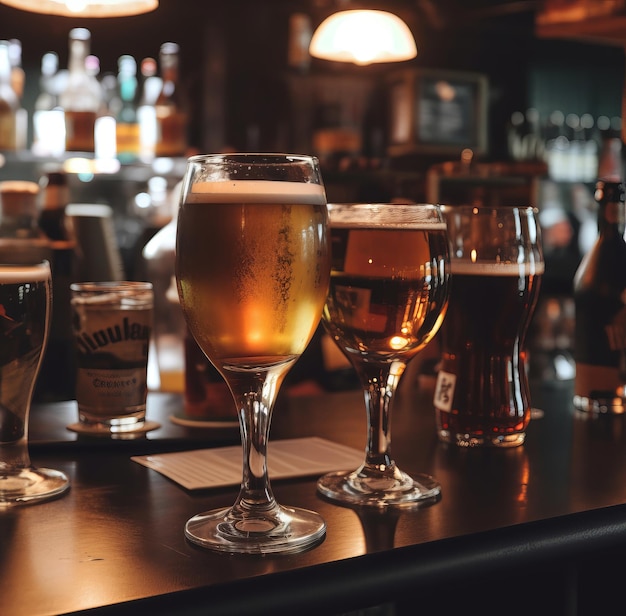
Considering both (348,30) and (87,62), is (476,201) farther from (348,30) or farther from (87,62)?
(87,62)

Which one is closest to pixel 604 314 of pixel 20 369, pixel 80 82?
pixel 20 369

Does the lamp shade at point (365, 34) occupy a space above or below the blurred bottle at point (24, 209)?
above

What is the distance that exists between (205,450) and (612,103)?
5.18m

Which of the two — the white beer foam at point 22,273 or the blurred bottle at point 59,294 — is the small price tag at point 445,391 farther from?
the blurred bottle at point 59,294

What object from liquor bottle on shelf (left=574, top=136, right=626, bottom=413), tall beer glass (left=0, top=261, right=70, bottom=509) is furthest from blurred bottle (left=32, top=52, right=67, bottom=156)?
tall beer glass (left=0, top=261, right=70, bottom=509)

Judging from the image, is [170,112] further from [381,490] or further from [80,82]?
[381,490]

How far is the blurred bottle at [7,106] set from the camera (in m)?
3.71

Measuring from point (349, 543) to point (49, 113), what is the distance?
365 centimetres

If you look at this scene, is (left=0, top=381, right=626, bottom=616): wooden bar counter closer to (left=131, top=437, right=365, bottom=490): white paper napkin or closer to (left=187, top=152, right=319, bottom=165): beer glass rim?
(left=131, top=437, right=365, bottom=490): white paper napkin

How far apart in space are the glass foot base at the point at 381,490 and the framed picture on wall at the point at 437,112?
3975mm

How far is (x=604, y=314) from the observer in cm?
109

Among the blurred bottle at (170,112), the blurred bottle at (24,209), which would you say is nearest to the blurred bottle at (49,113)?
the blurred bottle at (170,112)

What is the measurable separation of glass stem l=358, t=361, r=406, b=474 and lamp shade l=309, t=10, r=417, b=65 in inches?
95.3

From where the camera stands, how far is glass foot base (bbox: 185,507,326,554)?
538 millimetres
